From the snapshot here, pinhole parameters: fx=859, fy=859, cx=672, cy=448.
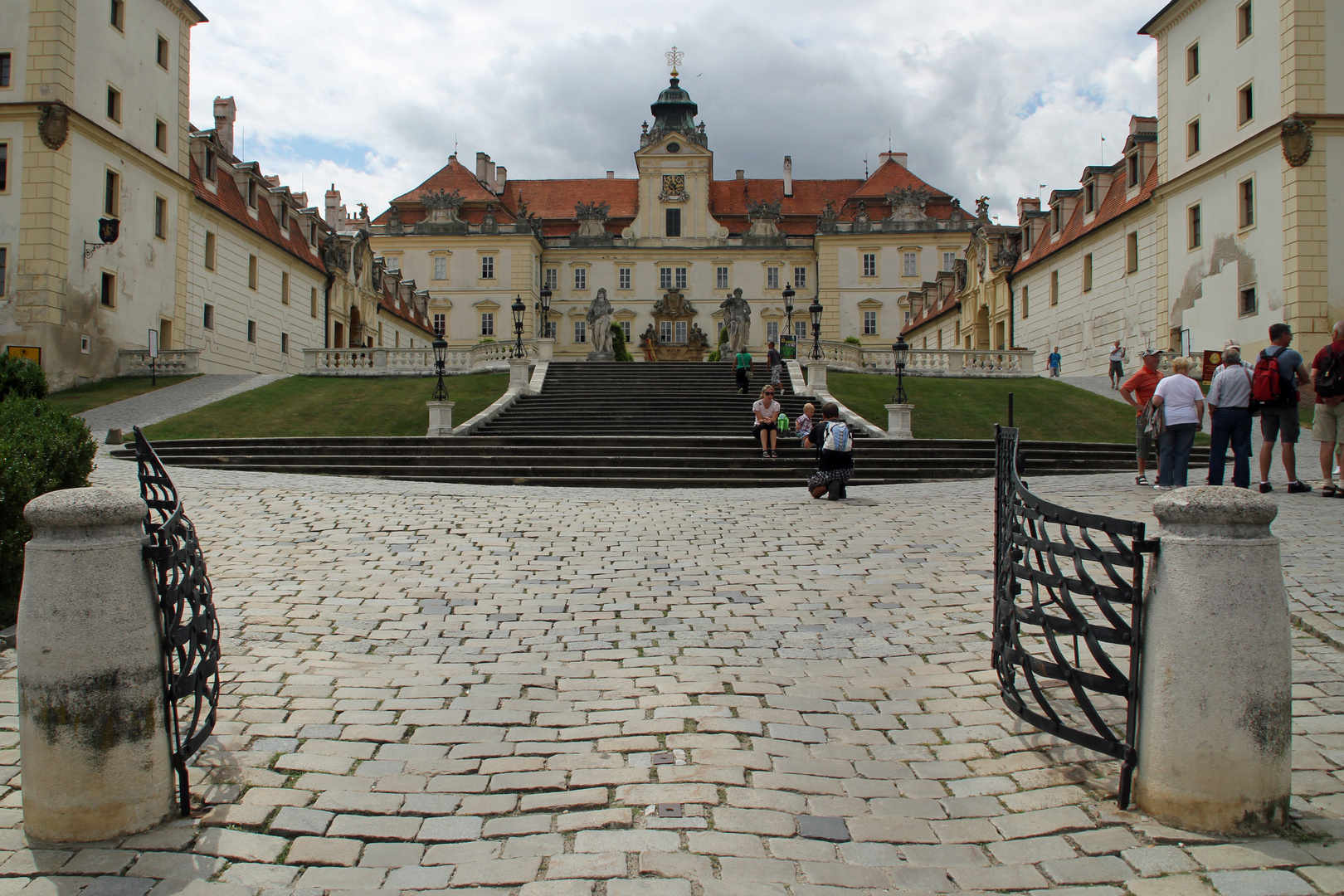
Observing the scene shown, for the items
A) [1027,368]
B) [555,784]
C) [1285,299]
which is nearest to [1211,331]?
[1285,299]

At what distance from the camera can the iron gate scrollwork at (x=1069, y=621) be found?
3.42m

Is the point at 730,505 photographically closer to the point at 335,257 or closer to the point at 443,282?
the point at 335,257

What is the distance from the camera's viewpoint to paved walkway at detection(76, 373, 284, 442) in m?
21.4

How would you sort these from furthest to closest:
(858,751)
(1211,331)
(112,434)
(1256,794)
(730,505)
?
(1211,331)
(112,434)
(730,505)
(858,751)
(1256,794)

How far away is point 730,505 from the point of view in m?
11.6

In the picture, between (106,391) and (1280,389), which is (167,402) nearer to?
(106,391)

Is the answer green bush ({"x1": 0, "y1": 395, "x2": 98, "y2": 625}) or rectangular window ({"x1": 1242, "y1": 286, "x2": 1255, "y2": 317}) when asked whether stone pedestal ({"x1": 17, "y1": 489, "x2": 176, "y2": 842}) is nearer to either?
green bush ({"x1": 0, "y1": 395, "x2": 98, "y2": 625})

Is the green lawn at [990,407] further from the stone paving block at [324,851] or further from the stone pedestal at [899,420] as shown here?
the stone paving block at [324,851]

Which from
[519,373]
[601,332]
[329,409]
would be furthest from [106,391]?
[601,332]

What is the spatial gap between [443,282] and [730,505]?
5553cm

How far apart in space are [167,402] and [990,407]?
78.2 ft

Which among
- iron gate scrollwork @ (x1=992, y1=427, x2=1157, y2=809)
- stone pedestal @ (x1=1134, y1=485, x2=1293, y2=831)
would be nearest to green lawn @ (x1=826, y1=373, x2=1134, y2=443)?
iron gate scrollwork @ (x1=992, y1=427, x2=1157, y2=809)

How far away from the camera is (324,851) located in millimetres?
3311

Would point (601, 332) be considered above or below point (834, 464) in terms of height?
above
